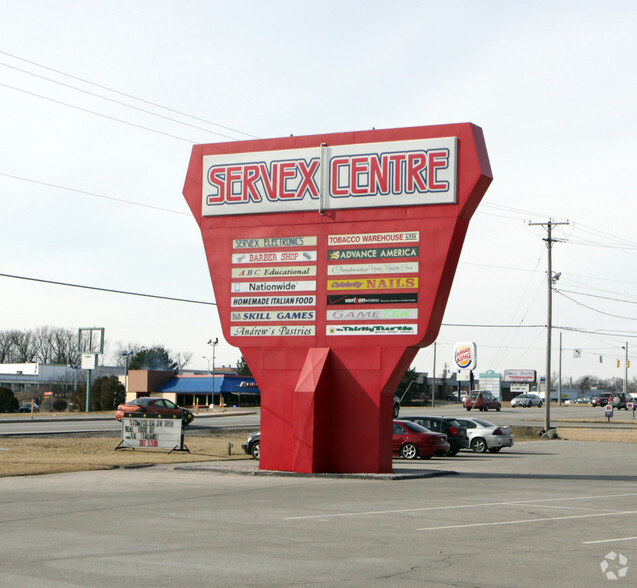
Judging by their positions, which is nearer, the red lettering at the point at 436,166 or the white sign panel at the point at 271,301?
the red lettering at the point at 436,166

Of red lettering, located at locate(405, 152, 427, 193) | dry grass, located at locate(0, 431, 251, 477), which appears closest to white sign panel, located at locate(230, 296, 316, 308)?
red lettering, located at locate(405, 152, 427, 193)

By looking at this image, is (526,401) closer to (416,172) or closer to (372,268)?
(372,268)

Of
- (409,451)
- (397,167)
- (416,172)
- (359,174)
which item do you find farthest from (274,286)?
(409,451)

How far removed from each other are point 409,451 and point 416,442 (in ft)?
1.66

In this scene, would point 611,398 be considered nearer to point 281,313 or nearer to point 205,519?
point 281,313

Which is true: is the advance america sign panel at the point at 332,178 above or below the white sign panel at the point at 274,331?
above

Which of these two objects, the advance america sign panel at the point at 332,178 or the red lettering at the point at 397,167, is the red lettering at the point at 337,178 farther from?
the red lettering at the point at 397,167

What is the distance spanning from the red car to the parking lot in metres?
8.52

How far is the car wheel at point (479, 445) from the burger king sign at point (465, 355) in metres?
41.0

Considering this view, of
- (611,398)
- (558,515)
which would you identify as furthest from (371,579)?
(611,398)

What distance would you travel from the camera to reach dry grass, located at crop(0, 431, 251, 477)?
23969 mm

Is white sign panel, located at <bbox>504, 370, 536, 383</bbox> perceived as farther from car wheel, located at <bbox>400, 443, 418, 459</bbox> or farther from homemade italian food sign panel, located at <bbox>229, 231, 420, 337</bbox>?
homemade italian food sign panel, located at <bbox>229, 231, 420, 337</bbox>

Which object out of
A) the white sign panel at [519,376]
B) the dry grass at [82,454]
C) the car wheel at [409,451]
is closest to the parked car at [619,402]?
the white sign panel at [519,376]

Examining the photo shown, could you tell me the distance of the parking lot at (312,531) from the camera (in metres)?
8.47
